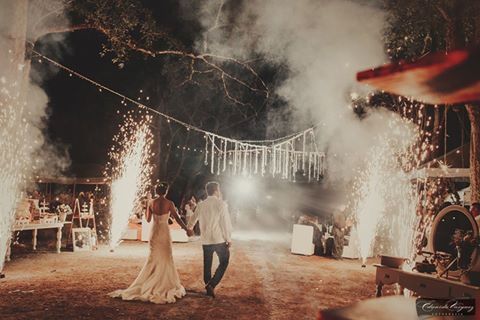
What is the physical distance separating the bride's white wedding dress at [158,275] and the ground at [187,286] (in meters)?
0.21

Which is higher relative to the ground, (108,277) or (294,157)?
(294,157)

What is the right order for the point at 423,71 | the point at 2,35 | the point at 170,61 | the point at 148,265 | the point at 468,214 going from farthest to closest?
the point at 170,61 < the point at 2,35 < the point at 148,265 < the point at 468,214 < the point at 423,71

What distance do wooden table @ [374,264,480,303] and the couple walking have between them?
9.05ft

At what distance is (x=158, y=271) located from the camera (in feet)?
23.3

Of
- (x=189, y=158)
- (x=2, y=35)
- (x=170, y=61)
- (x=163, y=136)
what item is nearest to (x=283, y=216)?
(x=189, y=158)

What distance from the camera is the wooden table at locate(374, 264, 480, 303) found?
4.47m

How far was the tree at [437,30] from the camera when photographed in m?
8.49

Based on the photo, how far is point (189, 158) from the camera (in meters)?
29.2

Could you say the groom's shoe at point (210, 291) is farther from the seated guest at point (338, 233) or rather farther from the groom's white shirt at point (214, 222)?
the seated guest at point (338, 233)

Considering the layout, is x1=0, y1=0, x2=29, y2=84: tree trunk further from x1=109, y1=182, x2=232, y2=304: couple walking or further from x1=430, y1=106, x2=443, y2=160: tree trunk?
x1=430, y1=106, x2=443, y2=160: tree trunk

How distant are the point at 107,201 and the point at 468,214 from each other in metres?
14.1

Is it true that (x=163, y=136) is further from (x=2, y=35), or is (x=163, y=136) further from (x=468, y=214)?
(x=468, y=214)

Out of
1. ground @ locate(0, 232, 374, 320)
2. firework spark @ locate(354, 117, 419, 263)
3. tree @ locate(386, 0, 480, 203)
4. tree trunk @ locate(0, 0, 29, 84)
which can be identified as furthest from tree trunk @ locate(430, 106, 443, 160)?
tree trunk @ locate(0, 0, 29, 84)

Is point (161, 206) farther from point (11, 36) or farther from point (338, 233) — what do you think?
point (338, 233)
